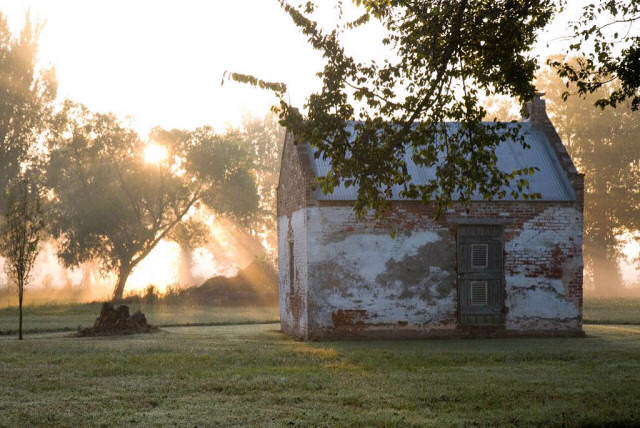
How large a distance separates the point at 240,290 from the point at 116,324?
19.3m

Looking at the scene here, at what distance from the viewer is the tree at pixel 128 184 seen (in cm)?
4141

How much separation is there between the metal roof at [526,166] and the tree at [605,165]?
2823cm

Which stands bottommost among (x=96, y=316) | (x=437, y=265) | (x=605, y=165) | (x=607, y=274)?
(x=96, y=316)

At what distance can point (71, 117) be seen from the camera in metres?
42.9

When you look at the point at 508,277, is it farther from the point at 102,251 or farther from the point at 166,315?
the point at 102,251

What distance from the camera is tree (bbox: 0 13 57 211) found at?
4559 centimetres

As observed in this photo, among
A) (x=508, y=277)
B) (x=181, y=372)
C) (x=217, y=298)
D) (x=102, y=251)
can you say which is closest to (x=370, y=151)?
(x=181, y=372)

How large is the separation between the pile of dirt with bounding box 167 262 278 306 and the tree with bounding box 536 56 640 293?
2191cm

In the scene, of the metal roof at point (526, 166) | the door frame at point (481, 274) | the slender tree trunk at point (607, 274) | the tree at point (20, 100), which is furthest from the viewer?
the slender tree trunk at point (607, 274)

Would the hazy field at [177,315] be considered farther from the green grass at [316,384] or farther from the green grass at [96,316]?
the green grass at [316,384]

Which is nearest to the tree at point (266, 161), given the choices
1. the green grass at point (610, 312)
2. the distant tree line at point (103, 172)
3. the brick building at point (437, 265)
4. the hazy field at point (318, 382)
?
the distant tree line at point (103, 172)

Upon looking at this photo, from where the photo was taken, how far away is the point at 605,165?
48.2m

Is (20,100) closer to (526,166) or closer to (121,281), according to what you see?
(121,281)

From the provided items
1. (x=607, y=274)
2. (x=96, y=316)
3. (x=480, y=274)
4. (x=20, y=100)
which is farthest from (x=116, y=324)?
(x=607, y=274)
